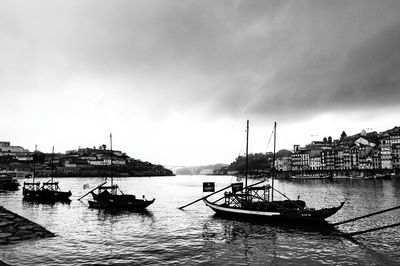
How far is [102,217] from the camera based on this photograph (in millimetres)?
47812

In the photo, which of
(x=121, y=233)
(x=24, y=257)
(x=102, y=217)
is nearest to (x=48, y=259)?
(x=24, y=257)

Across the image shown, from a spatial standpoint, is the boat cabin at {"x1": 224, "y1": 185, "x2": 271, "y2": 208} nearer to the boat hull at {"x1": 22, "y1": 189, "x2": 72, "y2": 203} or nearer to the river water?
the river water

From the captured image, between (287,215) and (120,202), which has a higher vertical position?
(287,215)

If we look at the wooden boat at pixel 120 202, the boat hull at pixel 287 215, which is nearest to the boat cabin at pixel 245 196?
the boat hull at pixel 287 215

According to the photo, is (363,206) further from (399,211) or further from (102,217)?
(102,217)

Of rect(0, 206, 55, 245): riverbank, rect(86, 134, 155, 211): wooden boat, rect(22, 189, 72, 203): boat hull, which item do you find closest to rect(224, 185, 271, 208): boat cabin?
rect(86, 134, 155, 211): wooden boat

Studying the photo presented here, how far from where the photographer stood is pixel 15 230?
91.5ft

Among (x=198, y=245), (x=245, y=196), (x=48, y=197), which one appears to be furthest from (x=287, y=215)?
(x=48, y=197)

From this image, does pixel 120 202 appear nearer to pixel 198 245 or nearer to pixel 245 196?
pixel 245 196

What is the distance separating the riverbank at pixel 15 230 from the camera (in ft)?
87.2

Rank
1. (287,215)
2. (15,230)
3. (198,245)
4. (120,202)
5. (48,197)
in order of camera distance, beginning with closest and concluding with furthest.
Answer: (15,230) < (198,245) < (287,215) < (120,202) < (48,197)

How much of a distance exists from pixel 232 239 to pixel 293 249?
656 cm

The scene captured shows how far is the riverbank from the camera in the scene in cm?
2657

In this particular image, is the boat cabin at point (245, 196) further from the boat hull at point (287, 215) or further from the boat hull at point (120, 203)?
the boat hull at point (120, 203)
